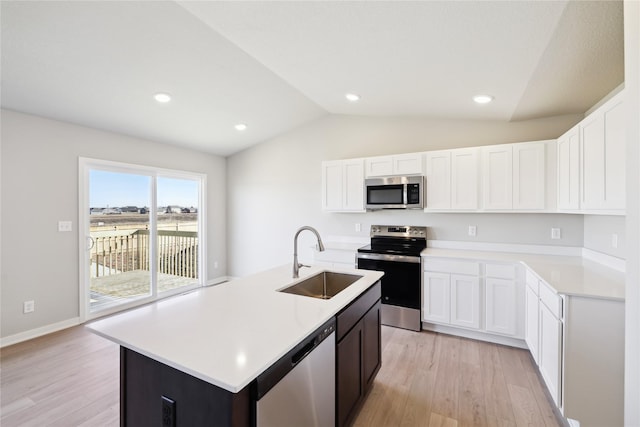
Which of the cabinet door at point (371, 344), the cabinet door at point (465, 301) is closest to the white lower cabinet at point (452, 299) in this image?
the cabinet door at point (465, 301)

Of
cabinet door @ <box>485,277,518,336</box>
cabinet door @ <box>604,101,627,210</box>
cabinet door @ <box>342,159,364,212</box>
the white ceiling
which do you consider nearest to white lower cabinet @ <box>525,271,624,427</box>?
cabinet door @ <box>604,101,627,210</box>

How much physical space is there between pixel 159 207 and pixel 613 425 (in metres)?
5.18

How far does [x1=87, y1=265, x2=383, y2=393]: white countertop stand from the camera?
98 cm

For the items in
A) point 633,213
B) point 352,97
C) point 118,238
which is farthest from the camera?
point 118,238

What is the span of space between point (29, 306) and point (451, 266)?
457 cm

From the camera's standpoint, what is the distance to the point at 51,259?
3271mm

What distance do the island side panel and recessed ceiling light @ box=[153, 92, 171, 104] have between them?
2.76 meters

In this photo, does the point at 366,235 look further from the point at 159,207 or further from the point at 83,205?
the point at 83,205

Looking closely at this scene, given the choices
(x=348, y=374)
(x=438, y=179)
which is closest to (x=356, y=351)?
(x=348, y=374)

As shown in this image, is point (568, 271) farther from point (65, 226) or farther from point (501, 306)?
point (65, 226)

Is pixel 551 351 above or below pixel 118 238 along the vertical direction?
below

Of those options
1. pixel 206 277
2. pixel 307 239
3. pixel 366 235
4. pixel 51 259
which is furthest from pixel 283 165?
pixel 51 259

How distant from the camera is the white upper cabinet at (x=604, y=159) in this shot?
5.59 ft

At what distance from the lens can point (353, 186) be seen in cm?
398
